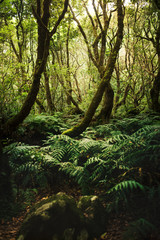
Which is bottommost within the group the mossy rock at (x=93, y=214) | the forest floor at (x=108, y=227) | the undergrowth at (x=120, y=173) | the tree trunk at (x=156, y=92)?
the forest floor at (x=108, y=227)

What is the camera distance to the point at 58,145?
4.53 meters

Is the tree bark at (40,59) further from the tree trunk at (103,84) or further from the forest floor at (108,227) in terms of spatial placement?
the forest floor at (108,227)

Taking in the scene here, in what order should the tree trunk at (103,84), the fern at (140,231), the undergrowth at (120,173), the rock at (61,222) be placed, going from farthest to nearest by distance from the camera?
the tree trunk at (103,84), the undergrowth at (120,173), the rock at (61,222), the fern at (140,231)

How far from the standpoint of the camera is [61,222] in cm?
259

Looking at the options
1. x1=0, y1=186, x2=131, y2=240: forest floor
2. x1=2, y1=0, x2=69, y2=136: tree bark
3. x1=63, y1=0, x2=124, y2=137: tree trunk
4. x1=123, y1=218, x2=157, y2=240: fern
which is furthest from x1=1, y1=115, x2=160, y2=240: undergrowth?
x1=2, y1=0, x2=69, y2=136: tree bark

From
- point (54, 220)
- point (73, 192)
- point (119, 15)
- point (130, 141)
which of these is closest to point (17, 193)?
point (73, 192)

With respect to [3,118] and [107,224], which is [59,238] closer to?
[107,224]

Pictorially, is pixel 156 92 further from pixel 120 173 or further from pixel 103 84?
pixel 120 173

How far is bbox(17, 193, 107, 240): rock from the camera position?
2461 mm

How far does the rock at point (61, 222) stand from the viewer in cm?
246

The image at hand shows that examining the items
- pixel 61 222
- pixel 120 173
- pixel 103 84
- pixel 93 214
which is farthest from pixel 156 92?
pixel 61 222

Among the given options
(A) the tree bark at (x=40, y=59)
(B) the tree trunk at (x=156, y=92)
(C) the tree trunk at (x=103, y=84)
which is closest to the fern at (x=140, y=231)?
(C) the tree trunk at (x=103, y=84)

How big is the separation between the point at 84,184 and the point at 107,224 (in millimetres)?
880

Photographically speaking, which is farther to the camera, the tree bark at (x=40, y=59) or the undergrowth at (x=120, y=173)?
the tree bark at (x=40, y=59)
